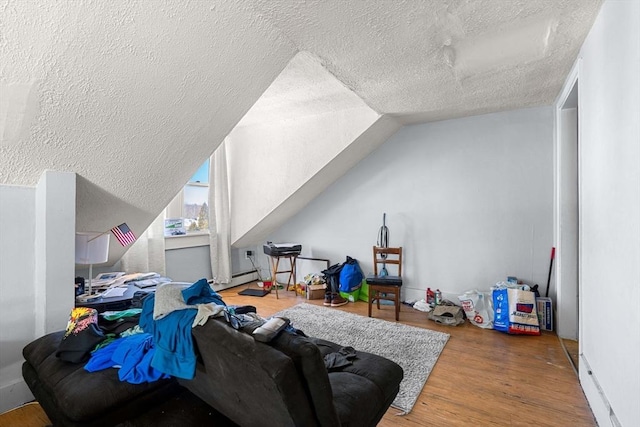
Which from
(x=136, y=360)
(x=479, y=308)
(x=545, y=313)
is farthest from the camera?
(x=479, y=308)

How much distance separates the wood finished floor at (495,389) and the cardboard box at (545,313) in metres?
0.10

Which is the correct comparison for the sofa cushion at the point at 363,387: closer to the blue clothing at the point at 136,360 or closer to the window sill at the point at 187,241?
the blue clothing at the point at 136,360

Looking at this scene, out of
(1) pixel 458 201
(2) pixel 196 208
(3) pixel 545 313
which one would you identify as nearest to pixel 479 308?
(3) pixel 545 313

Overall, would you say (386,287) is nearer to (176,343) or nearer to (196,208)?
(176,343)

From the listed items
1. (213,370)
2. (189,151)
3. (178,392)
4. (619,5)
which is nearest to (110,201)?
(189,151)

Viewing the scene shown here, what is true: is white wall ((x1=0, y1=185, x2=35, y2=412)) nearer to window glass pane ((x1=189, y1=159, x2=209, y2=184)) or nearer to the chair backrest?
window glass pane ((x1=189, y1=159, x2=209, y2=184))

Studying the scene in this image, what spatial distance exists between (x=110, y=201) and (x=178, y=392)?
1.56 m

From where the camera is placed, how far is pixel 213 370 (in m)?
1.17

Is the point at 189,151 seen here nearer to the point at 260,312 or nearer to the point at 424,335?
the point at 260,312

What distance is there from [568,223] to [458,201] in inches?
42.8

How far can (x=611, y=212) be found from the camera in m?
1.48

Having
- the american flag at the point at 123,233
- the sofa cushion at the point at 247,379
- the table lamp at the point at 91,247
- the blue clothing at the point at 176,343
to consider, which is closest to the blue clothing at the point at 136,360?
the blue clothing at the point at 176,343

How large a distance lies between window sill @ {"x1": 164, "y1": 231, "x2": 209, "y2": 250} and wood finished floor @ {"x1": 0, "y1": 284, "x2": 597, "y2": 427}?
8.06ft

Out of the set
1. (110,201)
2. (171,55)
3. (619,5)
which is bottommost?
(110,201)
